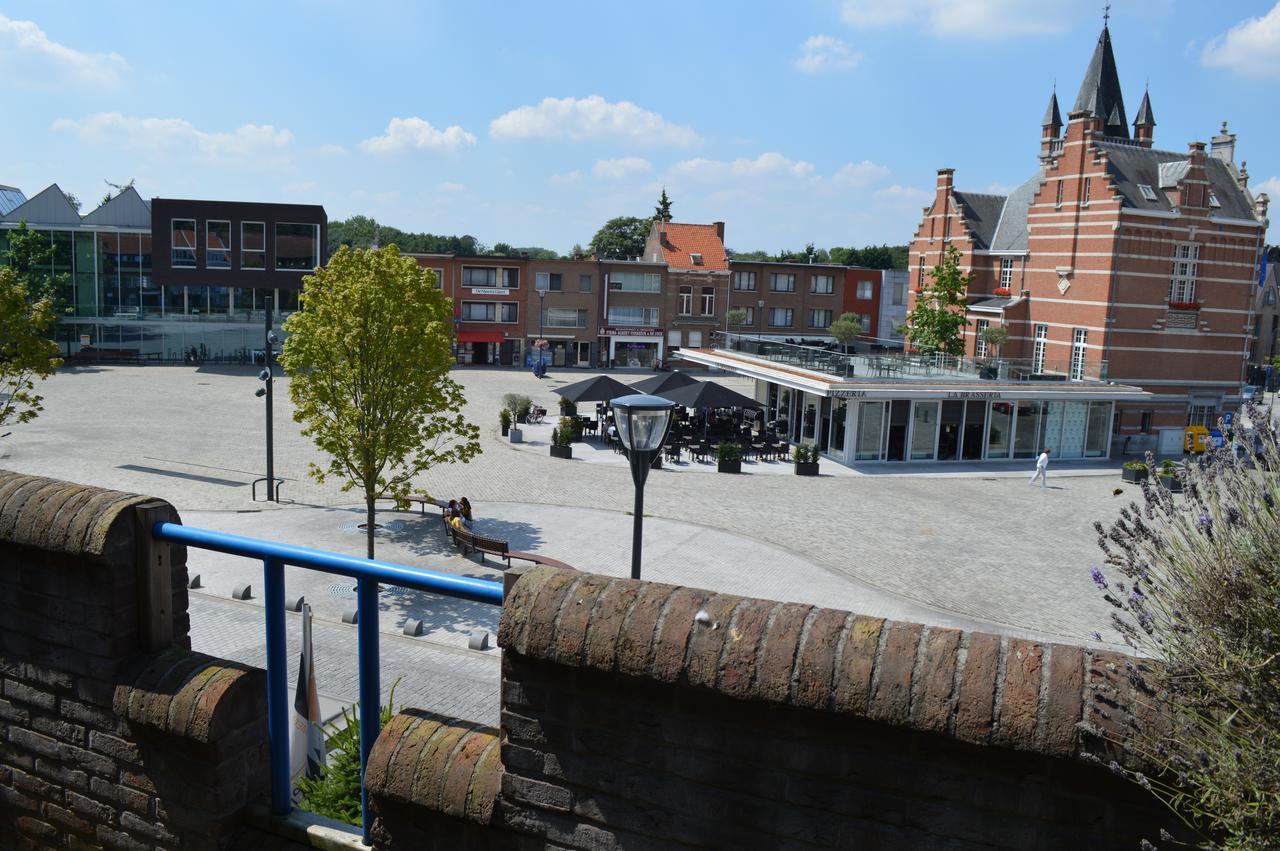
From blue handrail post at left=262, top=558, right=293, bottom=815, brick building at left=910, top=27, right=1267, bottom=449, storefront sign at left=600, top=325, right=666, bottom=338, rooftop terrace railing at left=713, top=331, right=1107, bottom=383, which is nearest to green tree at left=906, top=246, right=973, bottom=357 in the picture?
brick building at left=910, top=27, right=1267, bottom=449

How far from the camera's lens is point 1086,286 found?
135 feet

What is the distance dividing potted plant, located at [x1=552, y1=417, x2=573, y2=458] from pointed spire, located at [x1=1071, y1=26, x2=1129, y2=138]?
3494 cm

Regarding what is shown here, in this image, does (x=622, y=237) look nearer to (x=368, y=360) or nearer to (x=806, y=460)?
(x=806, y=460)

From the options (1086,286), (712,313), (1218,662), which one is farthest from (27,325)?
(712,313)

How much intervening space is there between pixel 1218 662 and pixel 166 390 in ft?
152

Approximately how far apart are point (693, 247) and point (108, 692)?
6564cm

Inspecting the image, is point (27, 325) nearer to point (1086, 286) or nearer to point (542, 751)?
point (542, 751)

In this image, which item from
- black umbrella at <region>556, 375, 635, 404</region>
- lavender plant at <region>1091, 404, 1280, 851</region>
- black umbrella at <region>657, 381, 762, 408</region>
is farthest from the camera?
black umbrella at <region>556, 375, 635, 404</region>

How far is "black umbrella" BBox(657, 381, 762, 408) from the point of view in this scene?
98.9ft

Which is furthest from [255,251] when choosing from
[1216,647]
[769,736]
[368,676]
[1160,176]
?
[1216,647]

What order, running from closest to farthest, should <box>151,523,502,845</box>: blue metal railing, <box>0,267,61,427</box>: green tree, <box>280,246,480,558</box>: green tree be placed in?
<box>151,523,502,845</box>: blue metal railing, <box>280,246,480,558</box>: green tree, <box>0,267,61,427</box>: green tree

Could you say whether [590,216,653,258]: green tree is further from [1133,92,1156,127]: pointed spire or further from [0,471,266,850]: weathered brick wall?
[0,471,266,850]: weathered brick wall

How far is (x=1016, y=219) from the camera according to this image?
4797 cm

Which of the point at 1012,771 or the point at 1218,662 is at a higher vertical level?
the point at 1218,662
